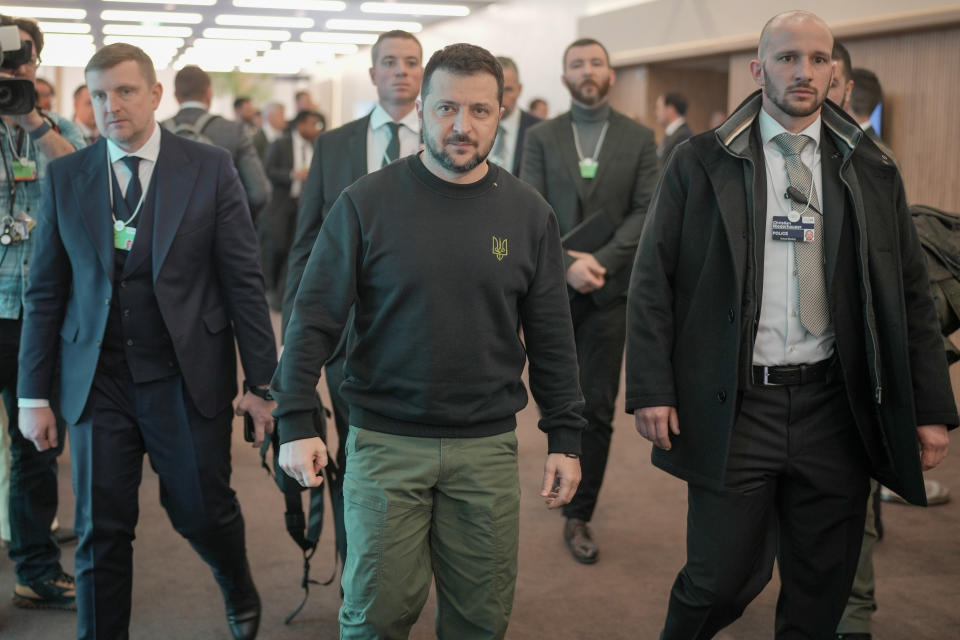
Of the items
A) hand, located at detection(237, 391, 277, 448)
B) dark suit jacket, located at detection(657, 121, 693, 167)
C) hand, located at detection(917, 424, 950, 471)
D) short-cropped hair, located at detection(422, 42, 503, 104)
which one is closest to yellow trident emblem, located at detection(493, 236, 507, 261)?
short-cropped hair, located at detection(422, 42, 503, 104)

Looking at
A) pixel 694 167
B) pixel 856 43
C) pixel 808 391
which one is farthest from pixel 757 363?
pixel 856 43

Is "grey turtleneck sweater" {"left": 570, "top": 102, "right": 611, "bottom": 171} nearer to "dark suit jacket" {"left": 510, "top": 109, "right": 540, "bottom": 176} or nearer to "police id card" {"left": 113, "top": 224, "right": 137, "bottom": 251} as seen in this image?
"dark suit jacket" {"left": 510, "top": 109, "right": 540, "bottom": 176}

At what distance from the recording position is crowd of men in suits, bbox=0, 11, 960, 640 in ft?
7.22

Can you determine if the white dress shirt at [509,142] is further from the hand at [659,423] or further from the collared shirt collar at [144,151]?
the hand at [659,423]

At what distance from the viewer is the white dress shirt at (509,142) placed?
4763 millimetres

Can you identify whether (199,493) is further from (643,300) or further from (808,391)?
(808,391)

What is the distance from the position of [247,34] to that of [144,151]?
58.1 ft

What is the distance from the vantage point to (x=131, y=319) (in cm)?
272

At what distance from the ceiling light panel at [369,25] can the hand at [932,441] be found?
15.5 meters

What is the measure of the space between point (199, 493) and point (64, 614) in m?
0.94

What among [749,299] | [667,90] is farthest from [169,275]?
[667,90]

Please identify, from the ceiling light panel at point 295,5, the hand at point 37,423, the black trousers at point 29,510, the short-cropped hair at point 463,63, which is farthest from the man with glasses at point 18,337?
the ceiling light panel at point 295,5

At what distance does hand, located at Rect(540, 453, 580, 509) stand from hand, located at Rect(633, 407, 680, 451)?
0.35 metres

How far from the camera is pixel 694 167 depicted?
253 centimetres
